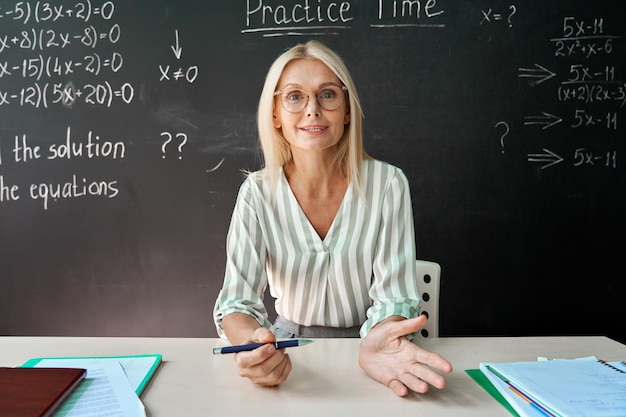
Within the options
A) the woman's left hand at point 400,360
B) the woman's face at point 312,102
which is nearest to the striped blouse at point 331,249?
the woman's face at point 312,102

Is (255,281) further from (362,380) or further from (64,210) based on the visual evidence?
(64,210)

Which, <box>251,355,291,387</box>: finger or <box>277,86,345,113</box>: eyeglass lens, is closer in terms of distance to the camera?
<box>251,355,291,387</box>: finger

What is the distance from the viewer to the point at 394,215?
1619mm

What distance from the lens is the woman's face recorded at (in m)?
1.61

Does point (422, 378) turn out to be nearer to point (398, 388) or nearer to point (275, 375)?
point (398, 388)

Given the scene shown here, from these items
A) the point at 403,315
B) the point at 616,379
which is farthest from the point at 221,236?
the point at 616,379

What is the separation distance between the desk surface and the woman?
27 cm

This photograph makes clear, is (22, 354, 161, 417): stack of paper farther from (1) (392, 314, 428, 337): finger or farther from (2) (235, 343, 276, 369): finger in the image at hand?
(1) (392, 314, 428, 337): finger

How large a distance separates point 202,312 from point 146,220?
1.85ft

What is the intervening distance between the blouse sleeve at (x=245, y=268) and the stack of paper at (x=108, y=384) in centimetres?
27

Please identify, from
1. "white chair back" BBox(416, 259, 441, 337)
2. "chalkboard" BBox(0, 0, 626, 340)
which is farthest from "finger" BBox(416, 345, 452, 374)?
"chalkboard" BBox(0, 0, 626, 340)

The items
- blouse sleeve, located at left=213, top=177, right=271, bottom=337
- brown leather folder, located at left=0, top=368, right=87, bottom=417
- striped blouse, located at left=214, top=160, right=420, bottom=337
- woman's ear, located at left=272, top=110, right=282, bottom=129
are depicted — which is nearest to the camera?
brown leather folder, located at left=0, top=368, right=87, bottom=417

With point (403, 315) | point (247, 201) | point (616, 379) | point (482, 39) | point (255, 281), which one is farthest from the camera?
point (482, 39)

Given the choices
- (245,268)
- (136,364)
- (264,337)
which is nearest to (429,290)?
(245,268)
